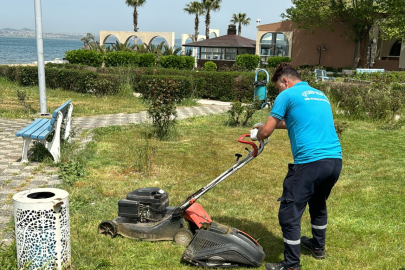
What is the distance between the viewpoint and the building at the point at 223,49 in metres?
35.3

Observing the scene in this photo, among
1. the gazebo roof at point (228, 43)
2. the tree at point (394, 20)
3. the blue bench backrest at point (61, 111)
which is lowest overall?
the blue bench backrest at point (61, 111)

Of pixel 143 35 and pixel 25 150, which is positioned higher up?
pixel 143 35

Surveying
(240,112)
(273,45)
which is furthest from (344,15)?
(240,112)

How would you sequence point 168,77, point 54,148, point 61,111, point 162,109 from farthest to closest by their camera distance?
point 168,77 < point 162,109 < point 61,111 < point 54,148

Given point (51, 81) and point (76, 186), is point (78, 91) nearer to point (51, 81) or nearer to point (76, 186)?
point (51, 81)

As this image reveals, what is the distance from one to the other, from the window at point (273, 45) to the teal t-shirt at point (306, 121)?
112ft

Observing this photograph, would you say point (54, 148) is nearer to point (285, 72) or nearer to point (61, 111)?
point (61, 111)

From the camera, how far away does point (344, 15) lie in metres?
32.2

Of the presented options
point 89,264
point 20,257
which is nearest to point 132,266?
point 89,264

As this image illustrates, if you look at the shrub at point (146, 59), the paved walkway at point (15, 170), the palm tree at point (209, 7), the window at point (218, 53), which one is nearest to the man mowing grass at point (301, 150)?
the paved walkway at point (15, 170)

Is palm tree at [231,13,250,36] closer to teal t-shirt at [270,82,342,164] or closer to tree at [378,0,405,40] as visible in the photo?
tree at [378,0,405,40]

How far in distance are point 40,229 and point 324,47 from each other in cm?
3464

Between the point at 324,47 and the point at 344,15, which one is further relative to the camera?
the point at 324,47

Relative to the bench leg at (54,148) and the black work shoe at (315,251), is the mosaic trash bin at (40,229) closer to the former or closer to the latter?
the black work shoe at (315,251)
